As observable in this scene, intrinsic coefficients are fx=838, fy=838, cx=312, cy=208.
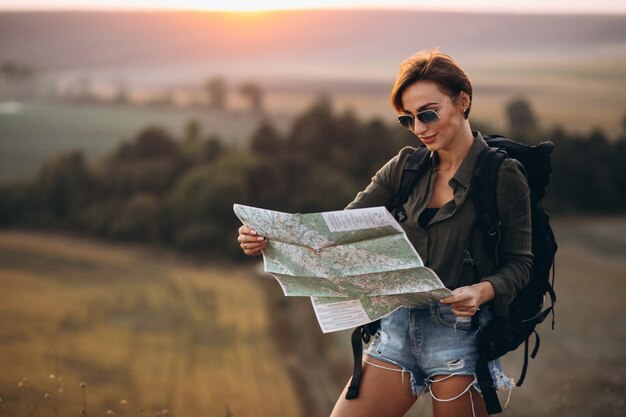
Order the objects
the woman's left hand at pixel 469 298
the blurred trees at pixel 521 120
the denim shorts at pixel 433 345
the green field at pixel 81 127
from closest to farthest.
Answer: the woman's left hand at pixel 469 298, the denim shorts at pixel 433 345, the blurred trees at pixel 521 120, the green field at pixel 81 127

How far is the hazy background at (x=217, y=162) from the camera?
1495 centimetres

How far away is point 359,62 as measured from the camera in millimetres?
18453

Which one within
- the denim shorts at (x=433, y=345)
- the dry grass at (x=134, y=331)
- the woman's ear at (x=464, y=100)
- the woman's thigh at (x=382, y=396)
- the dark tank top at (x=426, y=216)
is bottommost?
the dry grass at (x=134, y=331)

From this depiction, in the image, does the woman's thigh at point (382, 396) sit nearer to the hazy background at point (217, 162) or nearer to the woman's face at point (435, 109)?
the woman's face at point (435, 109)

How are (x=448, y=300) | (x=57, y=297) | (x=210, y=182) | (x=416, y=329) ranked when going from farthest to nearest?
(x=210, y=182) < (x=57, y=297) < (x=416, y=329) < (x=448, y=300)

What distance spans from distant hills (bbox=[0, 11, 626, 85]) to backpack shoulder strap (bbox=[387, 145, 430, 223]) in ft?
50.3

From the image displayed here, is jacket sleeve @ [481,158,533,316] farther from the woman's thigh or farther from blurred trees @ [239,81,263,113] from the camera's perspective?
blurred trees @ [239,81,263,113]

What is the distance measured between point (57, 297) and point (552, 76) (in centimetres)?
1104

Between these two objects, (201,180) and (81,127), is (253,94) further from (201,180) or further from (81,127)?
(81,127)

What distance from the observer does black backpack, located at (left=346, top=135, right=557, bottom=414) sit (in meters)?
1.83

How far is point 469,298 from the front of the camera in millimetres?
1750

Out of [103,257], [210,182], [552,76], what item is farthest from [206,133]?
[552,76]

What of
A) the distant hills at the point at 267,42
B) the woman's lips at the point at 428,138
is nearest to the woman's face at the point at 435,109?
the woman's lips at the point at 428,138

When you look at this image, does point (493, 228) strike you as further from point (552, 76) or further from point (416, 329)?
point (552, 76)
